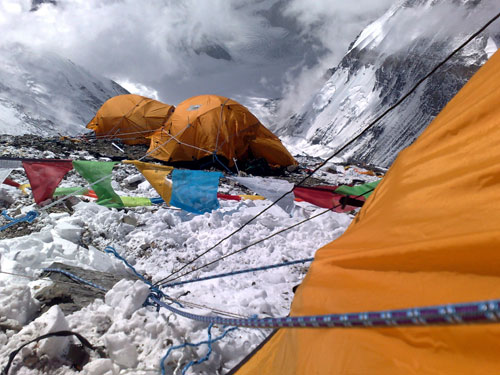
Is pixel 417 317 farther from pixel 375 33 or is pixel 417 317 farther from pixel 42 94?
pixel 375 33

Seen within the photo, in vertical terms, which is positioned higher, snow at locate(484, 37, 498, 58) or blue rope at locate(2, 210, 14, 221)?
snow at locate(484, 37, 498, 58)

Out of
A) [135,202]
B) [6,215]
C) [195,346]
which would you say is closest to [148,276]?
[195,346]

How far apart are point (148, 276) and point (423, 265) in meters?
3.03

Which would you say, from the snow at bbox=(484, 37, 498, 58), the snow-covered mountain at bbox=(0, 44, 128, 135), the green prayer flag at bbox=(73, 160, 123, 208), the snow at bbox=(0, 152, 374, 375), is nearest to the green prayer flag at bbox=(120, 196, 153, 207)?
the snow at bbox=(0, 152, 374, 375)

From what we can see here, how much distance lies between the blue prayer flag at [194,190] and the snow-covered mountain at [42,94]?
26591mm

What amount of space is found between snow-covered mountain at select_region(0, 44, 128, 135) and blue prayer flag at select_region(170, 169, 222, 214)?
87.2ft

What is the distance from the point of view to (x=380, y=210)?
144cm

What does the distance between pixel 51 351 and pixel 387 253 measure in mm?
1881

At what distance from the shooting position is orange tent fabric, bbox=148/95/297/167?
386 inches

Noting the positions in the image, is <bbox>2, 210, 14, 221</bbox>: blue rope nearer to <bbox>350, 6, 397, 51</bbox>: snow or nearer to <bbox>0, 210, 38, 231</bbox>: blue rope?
<bbox>0, 210, 38, 231</bbox>: blue rope

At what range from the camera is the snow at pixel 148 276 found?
1.83 metres

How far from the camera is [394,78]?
110 m

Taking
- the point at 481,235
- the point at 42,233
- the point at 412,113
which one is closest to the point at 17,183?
the point at 42,233

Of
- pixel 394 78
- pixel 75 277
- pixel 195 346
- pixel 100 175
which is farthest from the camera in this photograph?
pixel 394 78
